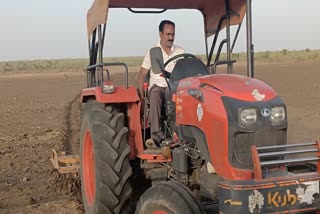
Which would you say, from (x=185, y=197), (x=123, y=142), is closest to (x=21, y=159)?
(x=123, y=142)

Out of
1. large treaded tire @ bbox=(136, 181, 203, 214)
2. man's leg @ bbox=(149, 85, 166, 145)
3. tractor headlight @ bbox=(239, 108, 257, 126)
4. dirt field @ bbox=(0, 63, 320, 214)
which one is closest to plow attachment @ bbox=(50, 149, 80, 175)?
dirt field @ bbox=(0, 63, 320, 214)

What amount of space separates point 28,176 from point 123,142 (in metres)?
3.29

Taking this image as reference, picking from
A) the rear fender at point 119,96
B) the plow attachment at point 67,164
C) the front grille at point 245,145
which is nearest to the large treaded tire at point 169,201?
the front grille at point 245,145

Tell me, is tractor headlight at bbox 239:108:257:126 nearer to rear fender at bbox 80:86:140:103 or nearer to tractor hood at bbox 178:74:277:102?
tractor hood at bbox 178:74:277:102

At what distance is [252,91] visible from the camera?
4.36 m

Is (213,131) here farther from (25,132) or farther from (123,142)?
(25,132)

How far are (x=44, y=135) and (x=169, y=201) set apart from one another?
843 cm

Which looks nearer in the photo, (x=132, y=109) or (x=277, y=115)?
(x=277, y=115)

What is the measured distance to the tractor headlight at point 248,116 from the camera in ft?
13.7

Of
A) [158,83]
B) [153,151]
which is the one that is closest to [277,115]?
[153,151]

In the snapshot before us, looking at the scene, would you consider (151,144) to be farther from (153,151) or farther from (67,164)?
(67,164)

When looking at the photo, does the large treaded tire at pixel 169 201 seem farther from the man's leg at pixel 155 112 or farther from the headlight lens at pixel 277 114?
the man's leg at pixel 155 112

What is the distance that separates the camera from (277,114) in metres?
4.31

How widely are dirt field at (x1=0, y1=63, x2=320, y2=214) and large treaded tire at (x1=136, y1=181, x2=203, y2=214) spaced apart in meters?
2.08
